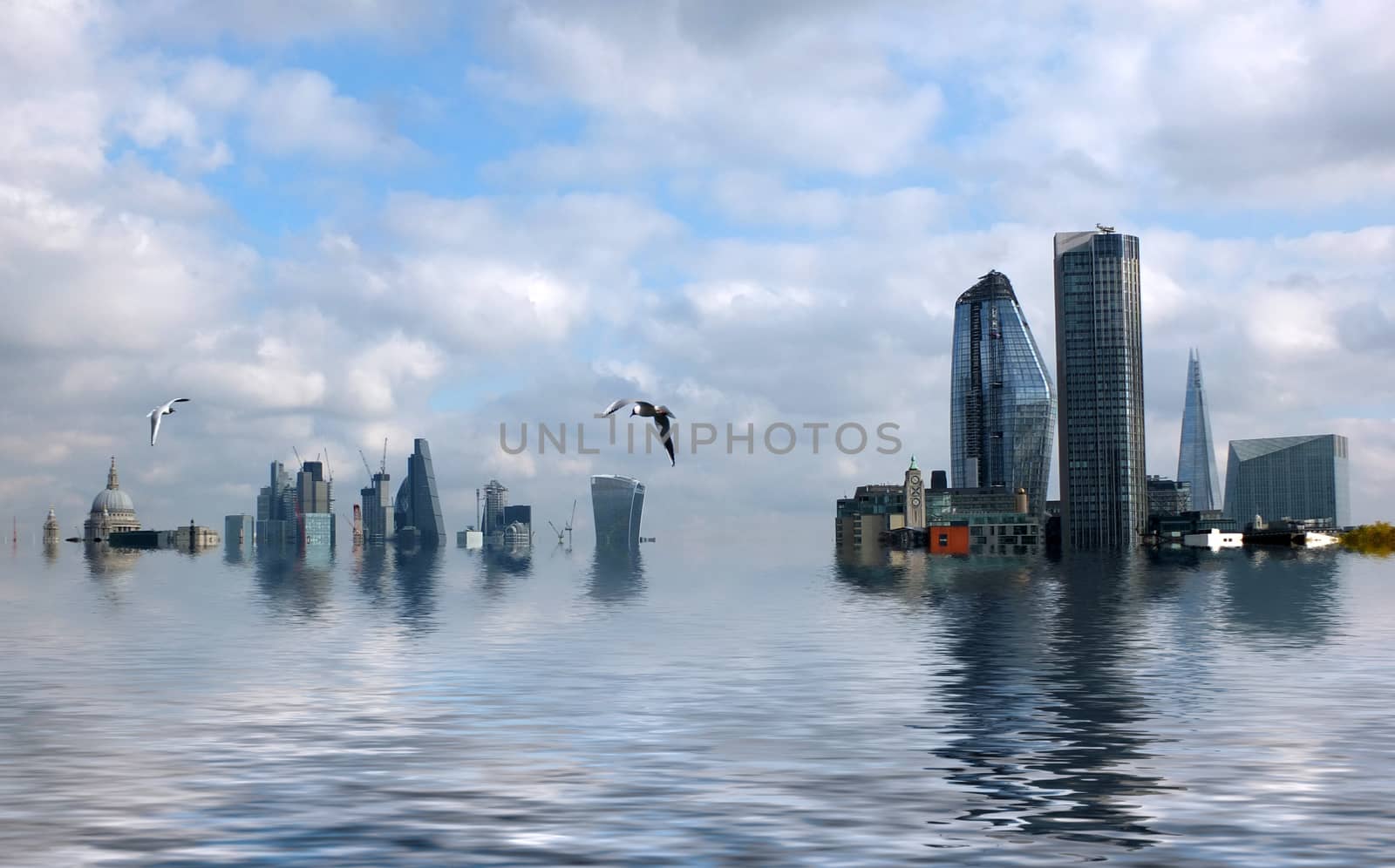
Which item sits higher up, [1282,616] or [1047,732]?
[1047,732]

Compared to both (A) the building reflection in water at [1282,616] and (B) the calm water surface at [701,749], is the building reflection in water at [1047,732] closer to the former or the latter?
(B) the calm water surface at [701,749]

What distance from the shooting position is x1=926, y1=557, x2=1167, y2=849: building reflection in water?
1620 inches

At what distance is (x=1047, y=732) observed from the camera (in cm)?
5862

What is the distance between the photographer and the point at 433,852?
36.1 meters

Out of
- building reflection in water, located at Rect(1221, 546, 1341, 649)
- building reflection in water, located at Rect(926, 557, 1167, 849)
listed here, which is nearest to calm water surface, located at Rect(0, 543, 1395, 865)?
building reflection in water, located at Rect(926, 557, 1167, 849)

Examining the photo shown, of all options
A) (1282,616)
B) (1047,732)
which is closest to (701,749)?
(1047,732)

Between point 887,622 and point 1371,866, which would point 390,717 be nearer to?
point 1371,866

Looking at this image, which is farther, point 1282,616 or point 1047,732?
point 1282,616

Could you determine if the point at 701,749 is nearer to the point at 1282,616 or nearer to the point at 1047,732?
the point at 1047,732

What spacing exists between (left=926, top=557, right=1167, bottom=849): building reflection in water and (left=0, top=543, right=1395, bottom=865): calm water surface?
0.82ft

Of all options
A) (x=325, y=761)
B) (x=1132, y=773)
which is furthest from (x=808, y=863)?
(x=325, y=761)

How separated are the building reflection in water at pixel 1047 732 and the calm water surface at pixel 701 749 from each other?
0.82ft

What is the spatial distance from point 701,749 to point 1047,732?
1531 centimetres

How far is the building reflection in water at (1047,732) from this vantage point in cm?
4116
